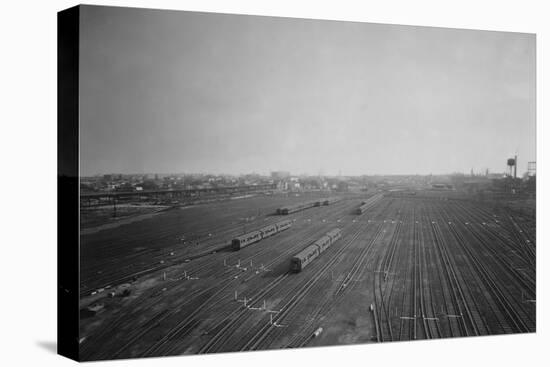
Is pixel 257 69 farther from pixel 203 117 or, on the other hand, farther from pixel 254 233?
pixel 254 233

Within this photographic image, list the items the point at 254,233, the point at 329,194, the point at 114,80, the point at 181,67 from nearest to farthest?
1. the point at 114,80
2. the point at 181,67
3. the point at 254,233
4. the point at 329,194

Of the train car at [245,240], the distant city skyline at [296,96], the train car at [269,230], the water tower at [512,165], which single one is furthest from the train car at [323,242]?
the water tower at [512,165]

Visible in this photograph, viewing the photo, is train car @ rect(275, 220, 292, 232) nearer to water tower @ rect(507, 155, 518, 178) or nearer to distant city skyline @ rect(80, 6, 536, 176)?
distant city skyline @ rect(80, 6, 536, 176)

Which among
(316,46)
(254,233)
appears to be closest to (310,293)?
(254,233)

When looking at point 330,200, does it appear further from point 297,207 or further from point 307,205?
point 297,207

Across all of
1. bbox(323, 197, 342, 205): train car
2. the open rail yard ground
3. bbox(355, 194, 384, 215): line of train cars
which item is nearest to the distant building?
the open rail yard ground

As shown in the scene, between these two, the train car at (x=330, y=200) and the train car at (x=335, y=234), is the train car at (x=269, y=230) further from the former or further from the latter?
the train car at (x=330, y=200)
